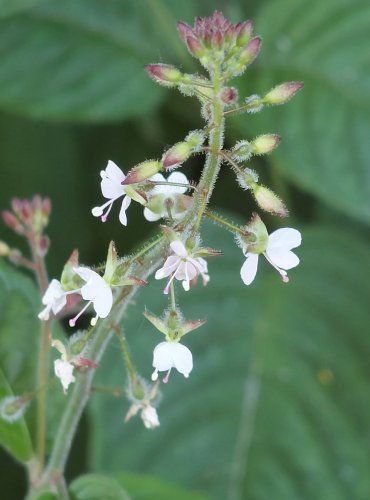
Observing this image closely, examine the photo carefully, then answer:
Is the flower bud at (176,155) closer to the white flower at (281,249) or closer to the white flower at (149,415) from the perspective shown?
the white flower at (281,249)

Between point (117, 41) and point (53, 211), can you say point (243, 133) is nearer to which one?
point (117, 41)

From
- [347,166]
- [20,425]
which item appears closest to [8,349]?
[20,425]

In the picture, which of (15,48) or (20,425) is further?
(15,48)

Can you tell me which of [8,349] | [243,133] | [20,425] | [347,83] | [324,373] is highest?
[347,83]

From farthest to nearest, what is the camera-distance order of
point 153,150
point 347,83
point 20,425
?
point 153,150
point 347,83
point 20,425

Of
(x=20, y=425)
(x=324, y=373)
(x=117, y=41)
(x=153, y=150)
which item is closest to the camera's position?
(x=20, y=425)

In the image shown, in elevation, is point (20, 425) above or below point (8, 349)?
below

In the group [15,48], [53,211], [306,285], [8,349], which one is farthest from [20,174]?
[8,349]

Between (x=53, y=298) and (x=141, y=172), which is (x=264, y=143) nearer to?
(x=141, y=172)
